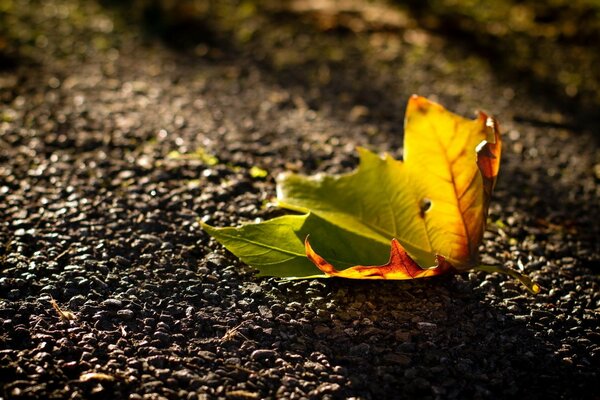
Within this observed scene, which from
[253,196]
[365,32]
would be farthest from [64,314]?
[365,32]

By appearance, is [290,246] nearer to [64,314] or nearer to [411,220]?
[411,220]

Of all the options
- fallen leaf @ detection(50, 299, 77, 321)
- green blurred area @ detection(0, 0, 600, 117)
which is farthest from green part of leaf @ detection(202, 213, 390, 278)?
green blurred area @ detection(0, 0, 600, 117)

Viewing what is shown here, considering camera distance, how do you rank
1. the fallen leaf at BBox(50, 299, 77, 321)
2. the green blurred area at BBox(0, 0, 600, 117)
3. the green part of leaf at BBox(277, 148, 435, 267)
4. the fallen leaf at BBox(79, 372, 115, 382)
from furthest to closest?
the green blurred area at BBox(0, 0, 600, 117) → the green part of leaf at BBox(277, 148, 435, 267) → the fallen leaf at BBox(50, 299, 77, 321) → the fallen leaf at BBox(79, 372, 115, 382)

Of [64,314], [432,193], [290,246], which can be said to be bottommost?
[64,314]

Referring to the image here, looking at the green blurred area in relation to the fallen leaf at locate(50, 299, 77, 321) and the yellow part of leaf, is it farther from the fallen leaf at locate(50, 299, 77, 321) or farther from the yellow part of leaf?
the fallen leaf at locate(50, 299, 77, 321)

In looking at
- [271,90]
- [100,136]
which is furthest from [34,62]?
[271,90]

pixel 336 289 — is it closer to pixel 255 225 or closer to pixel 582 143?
Answer: pixel 255 225

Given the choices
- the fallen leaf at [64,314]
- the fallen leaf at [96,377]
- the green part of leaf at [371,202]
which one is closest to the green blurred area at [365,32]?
the green part of leaf at [371,202]
